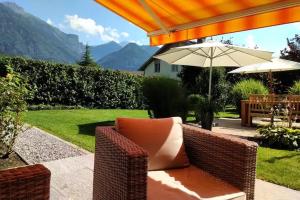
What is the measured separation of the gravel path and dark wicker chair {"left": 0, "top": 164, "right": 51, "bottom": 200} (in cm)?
438

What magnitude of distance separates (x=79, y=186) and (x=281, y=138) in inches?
220

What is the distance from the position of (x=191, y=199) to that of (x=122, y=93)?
17026 mm

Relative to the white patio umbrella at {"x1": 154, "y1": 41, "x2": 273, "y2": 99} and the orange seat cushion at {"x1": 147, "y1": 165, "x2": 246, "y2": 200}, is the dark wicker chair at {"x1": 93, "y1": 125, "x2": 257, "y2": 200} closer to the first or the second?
the orange seat cushion at {"x1": 147, "y1": 165, "x2": 246, "y2": 200}

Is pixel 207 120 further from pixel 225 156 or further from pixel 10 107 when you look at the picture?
pixel 225 156

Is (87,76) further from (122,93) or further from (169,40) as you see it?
(169,40)

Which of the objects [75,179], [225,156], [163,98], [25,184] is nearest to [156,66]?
[163,98]

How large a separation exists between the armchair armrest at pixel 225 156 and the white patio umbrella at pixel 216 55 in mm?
5456

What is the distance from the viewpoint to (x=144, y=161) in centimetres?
263

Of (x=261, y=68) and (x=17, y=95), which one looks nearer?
(x=17, y=95)

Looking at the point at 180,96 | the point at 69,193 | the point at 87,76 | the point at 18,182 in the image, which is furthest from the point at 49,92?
the point at 18,182

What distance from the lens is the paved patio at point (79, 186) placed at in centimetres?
432

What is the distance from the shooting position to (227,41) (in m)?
25.5

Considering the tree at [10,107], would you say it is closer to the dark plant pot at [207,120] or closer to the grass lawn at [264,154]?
the grass lawn at [264,154]

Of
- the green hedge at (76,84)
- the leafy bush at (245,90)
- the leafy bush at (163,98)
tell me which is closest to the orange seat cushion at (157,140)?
the leafy bush at (163,98)
